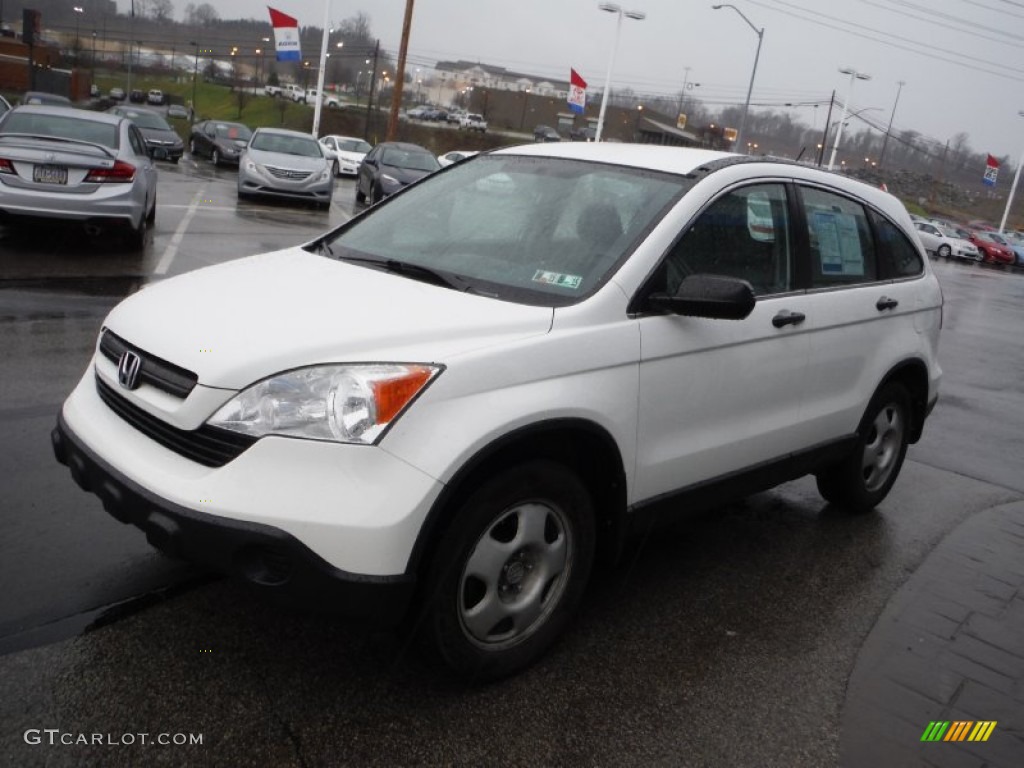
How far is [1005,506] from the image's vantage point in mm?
5812

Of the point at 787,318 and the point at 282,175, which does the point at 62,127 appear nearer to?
the point at 282,175

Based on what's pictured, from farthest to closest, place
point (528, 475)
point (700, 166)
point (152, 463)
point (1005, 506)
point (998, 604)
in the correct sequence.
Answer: point (1005, 506) → point (998, 604) → point (700, 166) → point (528, 475) → point (152, 463)

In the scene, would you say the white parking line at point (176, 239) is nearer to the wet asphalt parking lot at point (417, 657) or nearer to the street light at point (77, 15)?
the wet asphalt parking lot at point (417, 657)

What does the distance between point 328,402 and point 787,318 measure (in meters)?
2.22

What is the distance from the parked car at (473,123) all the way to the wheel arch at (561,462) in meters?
77.3

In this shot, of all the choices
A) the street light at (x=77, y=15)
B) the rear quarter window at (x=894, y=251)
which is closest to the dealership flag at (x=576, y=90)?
the rear quarter window at (x=894, y=251)

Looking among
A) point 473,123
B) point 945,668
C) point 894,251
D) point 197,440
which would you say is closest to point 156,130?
point 894,251

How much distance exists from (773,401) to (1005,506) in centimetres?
285

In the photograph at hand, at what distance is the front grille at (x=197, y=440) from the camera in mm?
2596

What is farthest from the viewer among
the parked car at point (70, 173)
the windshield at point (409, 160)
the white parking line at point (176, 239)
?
the windshield at point (409, 160)

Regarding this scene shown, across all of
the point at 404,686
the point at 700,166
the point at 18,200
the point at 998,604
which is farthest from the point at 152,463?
the point at 18,200

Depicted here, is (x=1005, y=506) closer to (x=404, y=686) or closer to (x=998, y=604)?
(x=998, y=604)

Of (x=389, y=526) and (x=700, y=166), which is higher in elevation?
(x=700, y=166)

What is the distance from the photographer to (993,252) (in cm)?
4422
